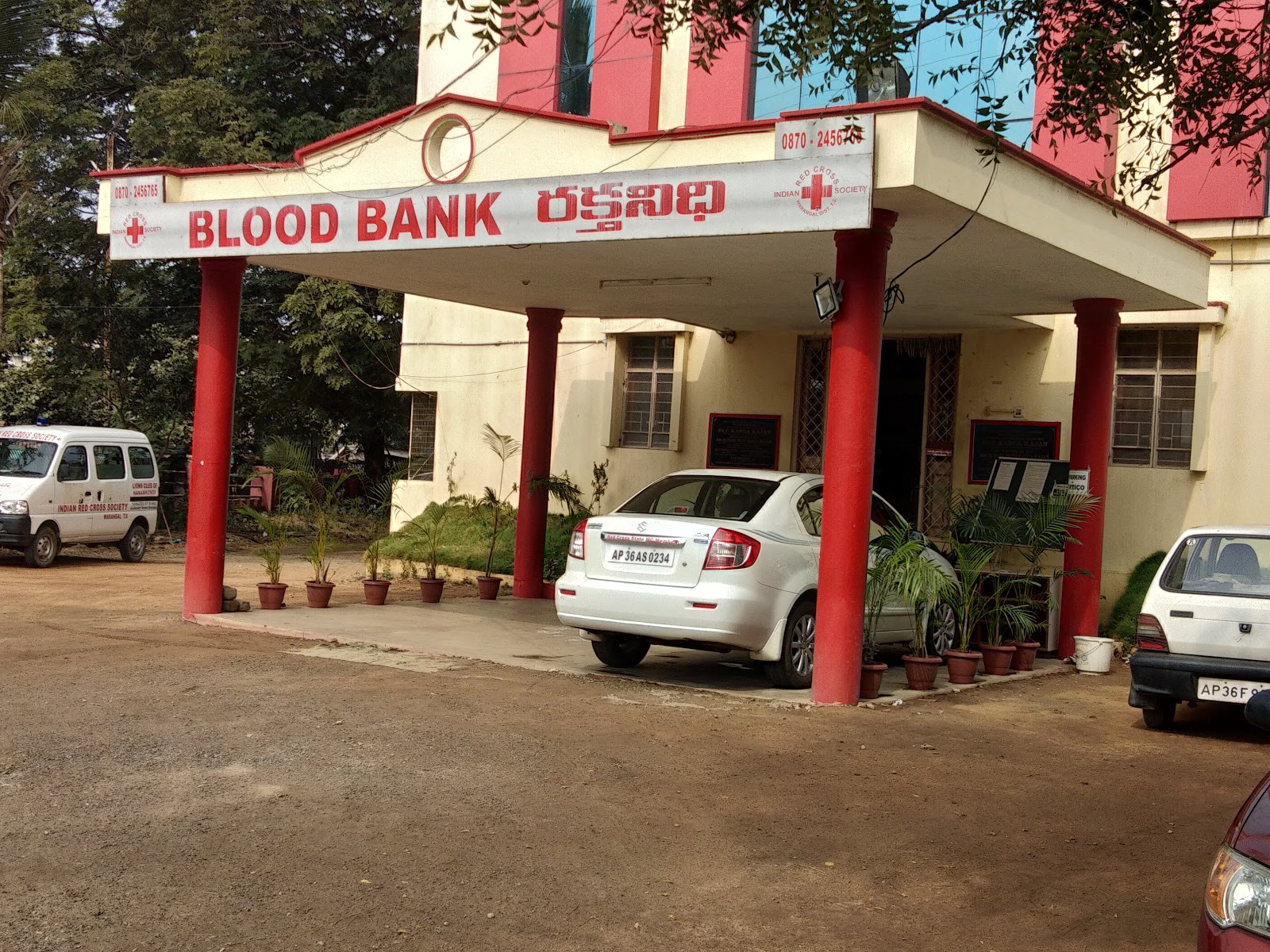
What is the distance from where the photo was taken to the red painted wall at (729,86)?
50.7 ft

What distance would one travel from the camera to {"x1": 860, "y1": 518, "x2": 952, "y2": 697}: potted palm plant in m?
9.41

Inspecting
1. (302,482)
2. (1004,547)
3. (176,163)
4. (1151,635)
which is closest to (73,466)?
(302,482)

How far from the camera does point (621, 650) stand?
414 inches

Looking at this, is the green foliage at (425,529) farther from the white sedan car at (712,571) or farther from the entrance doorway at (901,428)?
the white sedan car at (712,571)

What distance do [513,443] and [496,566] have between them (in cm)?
187

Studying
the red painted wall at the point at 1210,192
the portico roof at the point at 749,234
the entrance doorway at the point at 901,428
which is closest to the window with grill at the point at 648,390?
the entrance doorway at the point at 901,428

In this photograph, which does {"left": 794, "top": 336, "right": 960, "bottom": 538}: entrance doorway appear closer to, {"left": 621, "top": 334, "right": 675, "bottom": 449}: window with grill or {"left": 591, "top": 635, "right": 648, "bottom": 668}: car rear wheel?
{"left": 621, "top": 334, "right": 675, "bottom": 449}: window with grill

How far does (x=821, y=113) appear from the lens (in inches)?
339

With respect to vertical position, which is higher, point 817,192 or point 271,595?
point 817,192

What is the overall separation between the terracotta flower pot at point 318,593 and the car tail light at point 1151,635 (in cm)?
774

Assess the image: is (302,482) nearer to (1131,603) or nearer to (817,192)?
(817,192)

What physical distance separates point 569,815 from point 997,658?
5987mm

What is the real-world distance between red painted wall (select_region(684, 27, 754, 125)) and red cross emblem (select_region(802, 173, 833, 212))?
22.8 feet

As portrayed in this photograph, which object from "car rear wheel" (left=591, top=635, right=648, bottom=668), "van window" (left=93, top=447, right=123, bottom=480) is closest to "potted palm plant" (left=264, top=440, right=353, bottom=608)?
"car rear wheel" (left=591, top=635, right=648, bottom=668)
